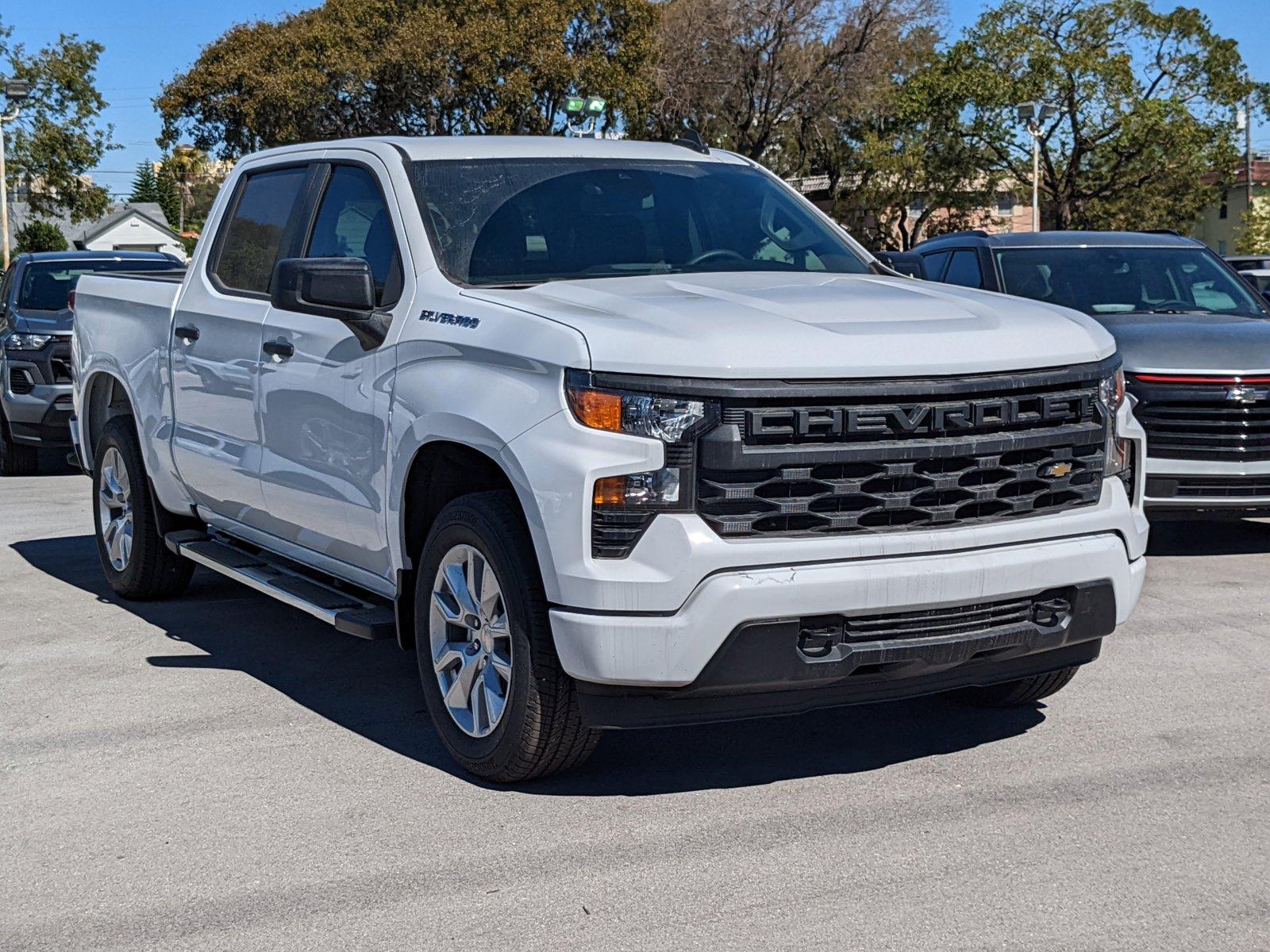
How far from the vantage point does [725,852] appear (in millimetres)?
4195

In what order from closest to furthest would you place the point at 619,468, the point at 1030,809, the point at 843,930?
the point at 843,930 → the point at 619,468 → the point at 1030,809

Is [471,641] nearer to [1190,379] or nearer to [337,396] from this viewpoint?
[337,396]

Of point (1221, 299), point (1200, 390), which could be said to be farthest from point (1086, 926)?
point (1221, 299)

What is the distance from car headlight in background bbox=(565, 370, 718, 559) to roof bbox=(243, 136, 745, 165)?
189 centimetres

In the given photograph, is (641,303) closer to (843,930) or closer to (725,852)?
(725,852)

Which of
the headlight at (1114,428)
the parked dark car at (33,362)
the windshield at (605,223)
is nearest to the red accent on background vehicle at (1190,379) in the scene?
the windshield at (605,223)

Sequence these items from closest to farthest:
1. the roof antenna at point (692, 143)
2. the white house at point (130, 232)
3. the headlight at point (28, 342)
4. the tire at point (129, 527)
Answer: the roof antenna at point (692, 143) → the tire at point (129, 527) → the headlight at point (28, 342) → the white house at point (130, 232)

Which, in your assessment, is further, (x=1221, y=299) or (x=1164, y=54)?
(x=1164, y=54)

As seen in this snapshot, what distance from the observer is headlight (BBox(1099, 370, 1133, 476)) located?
15.7 ft

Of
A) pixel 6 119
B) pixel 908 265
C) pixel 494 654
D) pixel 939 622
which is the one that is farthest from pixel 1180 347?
pixel 6 119

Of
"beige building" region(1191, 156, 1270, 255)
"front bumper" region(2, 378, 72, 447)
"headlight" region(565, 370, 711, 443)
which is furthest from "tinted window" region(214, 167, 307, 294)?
"beige building" region(1191, 156, 1270, 255)

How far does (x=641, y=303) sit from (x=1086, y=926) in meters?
2.08

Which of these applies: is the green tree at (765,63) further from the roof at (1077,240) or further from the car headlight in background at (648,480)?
the car headlight in background at (648,480)

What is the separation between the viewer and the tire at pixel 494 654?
14.5ft
